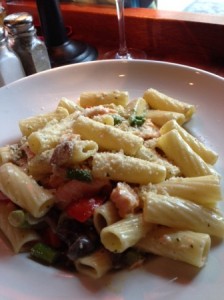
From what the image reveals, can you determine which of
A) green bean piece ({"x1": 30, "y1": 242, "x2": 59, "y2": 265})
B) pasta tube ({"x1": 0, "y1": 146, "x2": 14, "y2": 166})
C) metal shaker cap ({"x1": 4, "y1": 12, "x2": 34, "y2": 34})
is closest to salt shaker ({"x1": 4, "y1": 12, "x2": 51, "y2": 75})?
metal shaker cap ({"x1": 4, "y1": 12, "x2": 34, "y2": 34})

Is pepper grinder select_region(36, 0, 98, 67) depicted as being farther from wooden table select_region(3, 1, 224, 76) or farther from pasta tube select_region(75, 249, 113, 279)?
pasta tube select_region(75, 249, 113, 279)

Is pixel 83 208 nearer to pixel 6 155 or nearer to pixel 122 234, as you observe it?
pixel 122 234

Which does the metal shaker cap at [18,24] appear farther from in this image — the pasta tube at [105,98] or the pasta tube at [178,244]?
the pasta tube at [178,244]

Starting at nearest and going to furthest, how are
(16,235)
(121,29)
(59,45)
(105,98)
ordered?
(16,235), (105,98), (121,29), (59,45)

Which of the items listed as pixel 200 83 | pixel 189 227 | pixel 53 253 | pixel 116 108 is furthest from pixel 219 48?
pixel 53 253

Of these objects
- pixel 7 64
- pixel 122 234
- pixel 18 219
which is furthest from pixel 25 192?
pixel 7 64

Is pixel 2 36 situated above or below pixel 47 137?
above
